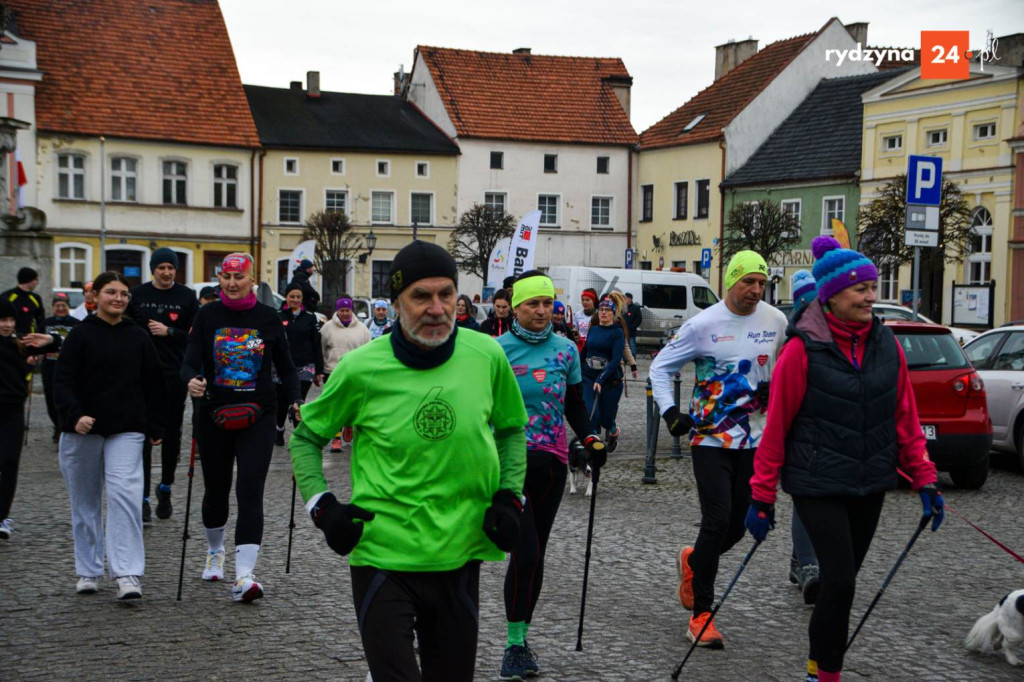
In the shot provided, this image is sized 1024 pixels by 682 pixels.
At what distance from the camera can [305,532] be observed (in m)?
9.41

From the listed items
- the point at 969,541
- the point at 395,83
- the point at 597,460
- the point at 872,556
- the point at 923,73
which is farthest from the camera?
the point at 395,83

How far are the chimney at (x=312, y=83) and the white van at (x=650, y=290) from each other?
20.5 meters

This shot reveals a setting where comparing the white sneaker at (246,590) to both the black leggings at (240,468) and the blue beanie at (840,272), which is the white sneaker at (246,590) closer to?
the black leggings at (240,468)

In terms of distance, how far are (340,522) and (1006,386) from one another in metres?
11.4

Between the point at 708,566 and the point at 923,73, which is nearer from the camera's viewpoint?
the point at 708,566

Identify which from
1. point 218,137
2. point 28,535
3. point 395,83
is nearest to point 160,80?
point 218,137

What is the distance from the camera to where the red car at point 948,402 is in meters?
11.9

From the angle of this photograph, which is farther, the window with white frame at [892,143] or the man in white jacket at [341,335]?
the window with white frame at [892,143]

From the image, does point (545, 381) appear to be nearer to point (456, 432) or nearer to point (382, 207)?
point (456, 432)

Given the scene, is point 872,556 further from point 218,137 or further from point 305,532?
point 218,137

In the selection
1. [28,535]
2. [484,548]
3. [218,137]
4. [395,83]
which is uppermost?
[395,83]

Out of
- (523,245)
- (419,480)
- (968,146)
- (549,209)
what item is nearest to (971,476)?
(419,480)

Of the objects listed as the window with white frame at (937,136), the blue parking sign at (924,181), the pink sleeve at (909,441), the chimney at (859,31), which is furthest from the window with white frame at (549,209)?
the pink sleeve at (909,441)

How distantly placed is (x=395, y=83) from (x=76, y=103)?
1020 inches
